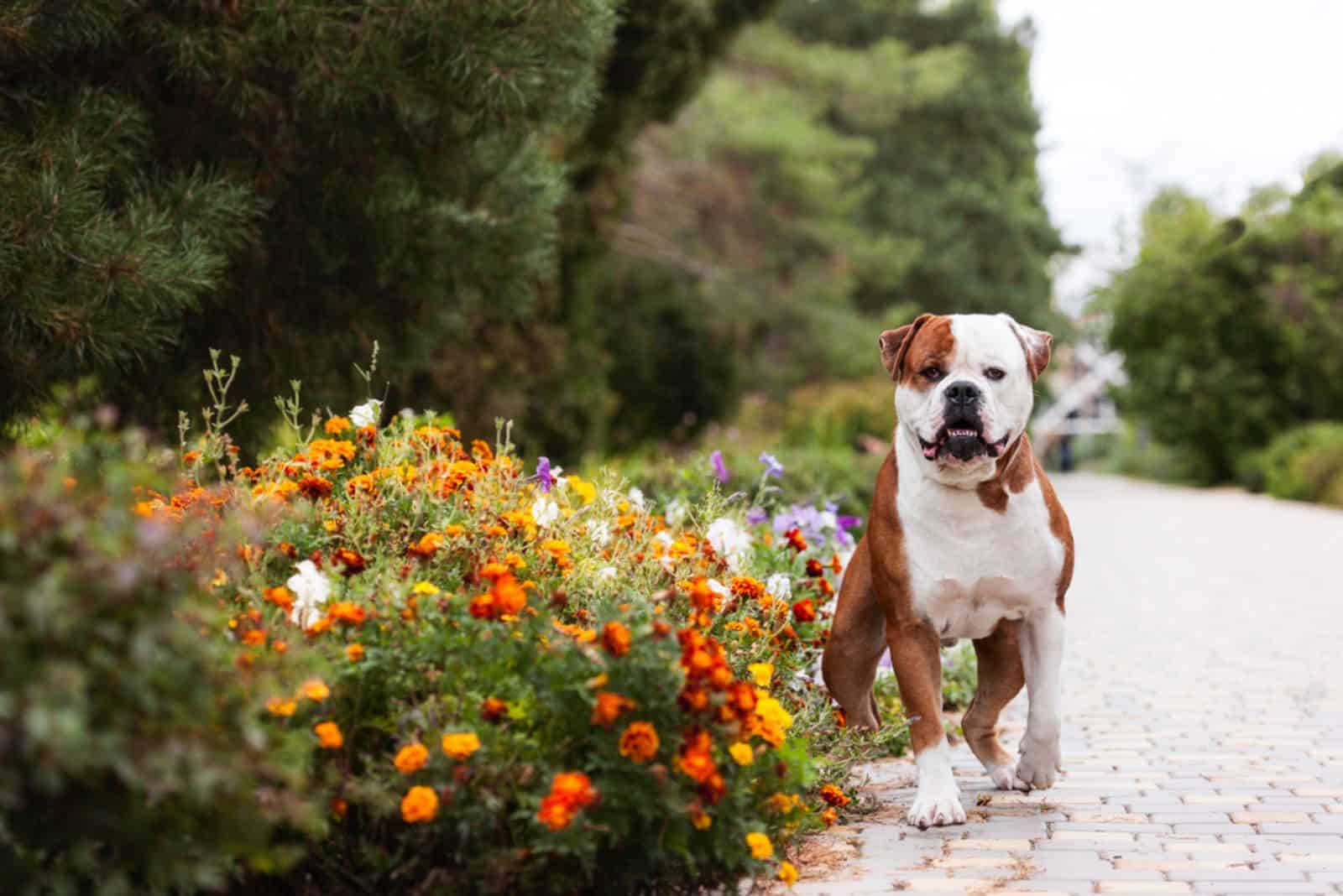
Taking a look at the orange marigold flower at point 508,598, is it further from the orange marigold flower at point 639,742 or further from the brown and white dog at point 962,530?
the brown and white dog at point 962,530

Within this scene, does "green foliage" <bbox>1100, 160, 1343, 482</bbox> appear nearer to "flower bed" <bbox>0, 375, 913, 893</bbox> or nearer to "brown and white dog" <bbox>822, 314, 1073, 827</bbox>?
"brown and white dog" <bbox>822, 314, 1073, 827</bbox>

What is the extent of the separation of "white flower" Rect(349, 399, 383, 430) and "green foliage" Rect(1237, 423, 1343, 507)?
75.0 feet

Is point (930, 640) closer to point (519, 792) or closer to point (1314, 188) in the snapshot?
point (519, 792)

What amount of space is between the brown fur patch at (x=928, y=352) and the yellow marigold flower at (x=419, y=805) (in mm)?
2127

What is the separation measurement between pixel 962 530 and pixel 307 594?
2003mm

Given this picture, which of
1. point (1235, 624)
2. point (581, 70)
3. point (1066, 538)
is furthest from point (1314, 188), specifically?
point (1066, 538)

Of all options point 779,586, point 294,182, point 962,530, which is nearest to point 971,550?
point 962,530

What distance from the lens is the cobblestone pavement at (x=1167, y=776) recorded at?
13.3 ft

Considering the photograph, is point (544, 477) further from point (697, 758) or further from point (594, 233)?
point (594, 233)

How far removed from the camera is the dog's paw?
4539mm

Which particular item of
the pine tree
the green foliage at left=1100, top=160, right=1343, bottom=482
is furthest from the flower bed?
the green foliage at left=1100, top=160, right=1343, bottom=482

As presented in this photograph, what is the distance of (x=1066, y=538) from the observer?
4777 millimetres

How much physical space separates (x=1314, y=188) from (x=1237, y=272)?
2.33m

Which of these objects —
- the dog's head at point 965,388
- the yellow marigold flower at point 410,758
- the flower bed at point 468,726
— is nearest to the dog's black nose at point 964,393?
the dog's head at point 965,388
